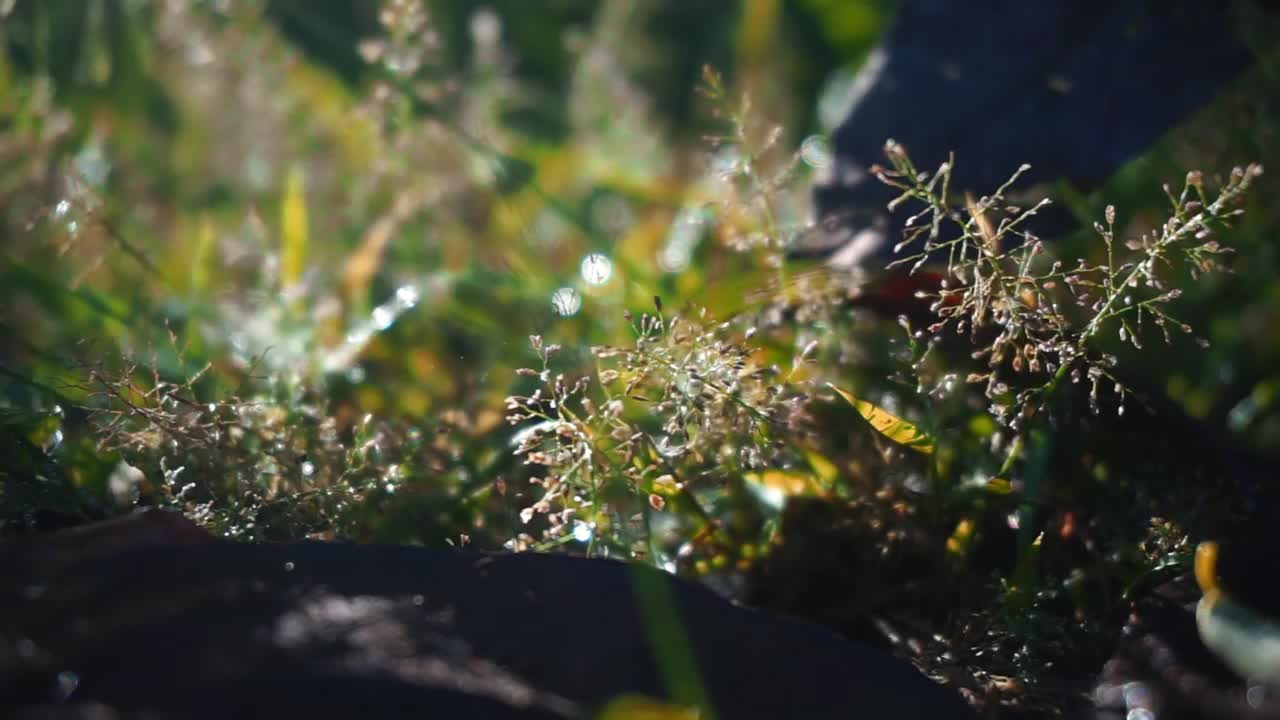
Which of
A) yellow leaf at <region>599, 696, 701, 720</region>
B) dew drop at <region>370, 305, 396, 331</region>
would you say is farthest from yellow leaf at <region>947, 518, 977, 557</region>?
dew drop at <region>370, 305, 396, 331</region>

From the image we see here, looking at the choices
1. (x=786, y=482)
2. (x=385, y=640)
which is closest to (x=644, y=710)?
(x=385, y=640)

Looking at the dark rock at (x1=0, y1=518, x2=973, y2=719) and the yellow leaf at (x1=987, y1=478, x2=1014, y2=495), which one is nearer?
the dark rock at (x1=0, y1=518, x2=973, y2=719)

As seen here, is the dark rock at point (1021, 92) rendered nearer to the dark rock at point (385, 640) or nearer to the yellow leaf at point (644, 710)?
the dark rock at point (385, 640)

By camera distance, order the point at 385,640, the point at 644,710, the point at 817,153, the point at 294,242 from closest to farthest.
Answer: the point at 644,710
the point at 385,640
the point at 294,242
the point at 817,153

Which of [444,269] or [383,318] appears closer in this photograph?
[383,318]

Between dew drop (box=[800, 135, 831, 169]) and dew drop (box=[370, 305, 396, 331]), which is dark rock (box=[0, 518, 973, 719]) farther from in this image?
dew drop (box=[800, 135, 831, 169])

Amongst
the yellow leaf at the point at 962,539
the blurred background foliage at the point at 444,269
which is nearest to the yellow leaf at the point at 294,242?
the blurred background foliage at the point at 444,269

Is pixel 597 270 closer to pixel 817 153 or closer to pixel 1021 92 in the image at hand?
pixel 817 153
